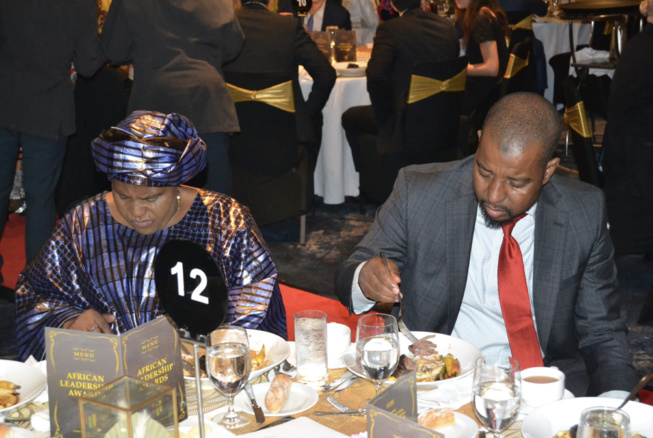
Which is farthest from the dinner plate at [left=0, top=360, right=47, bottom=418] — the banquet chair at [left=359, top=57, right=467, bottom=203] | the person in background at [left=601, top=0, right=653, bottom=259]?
the banquet chair at [left=359, top=57, right=467, bottom=203]

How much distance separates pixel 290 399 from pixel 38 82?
3060mm

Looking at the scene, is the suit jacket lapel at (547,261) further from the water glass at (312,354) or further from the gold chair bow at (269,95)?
the gold chair bow at (269,95)

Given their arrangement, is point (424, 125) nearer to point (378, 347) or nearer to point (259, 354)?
point (259, 354)

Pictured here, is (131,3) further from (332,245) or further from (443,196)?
(443,196)

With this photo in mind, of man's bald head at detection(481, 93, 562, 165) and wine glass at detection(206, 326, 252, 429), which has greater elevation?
man's bald head at detection(481, 93, 562, 165)

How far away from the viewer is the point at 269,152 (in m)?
4.91

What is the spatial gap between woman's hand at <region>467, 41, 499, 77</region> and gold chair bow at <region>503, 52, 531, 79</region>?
14 centimetres

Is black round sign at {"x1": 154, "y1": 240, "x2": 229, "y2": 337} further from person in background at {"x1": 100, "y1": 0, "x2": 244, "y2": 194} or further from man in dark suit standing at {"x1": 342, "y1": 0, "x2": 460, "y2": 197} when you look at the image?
man in dark suit standing at {"x1": 342, "y1": 0, "x2": 460, "y2": 197}

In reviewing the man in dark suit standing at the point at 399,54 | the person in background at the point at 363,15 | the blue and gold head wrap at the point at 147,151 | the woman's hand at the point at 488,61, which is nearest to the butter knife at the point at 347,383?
the blue and gold head wrap at the point at 147,151

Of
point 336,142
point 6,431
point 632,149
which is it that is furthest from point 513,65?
point 6,431

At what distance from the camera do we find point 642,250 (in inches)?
170

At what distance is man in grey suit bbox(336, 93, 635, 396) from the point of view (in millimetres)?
2064

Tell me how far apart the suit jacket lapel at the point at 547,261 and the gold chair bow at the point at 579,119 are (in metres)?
1.57

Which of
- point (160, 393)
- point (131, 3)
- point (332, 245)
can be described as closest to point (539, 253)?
point (160, 393)
